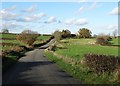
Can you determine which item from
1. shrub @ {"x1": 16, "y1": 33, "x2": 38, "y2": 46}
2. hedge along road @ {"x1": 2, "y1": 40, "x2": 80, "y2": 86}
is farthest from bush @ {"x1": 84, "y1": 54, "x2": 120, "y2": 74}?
shrub @ {"x1": 16, "y1": 33, "x2": 38, "y2": 46}

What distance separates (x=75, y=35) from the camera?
6786 inches

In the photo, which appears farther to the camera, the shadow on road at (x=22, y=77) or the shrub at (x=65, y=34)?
the shrub at (x=65, y=34)

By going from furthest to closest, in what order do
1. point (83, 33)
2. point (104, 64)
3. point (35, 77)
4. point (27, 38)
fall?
point (83, 33)
point (27, 38)
point (104, 64)
point (35, 77)

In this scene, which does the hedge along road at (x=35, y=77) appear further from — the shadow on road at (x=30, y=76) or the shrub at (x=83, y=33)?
the shrub at (x=83, y=33)

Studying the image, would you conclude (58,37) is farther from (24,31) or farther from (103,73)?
(103,73)

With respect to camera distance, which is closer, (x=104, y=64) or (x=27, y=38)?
(x=104, y=64)

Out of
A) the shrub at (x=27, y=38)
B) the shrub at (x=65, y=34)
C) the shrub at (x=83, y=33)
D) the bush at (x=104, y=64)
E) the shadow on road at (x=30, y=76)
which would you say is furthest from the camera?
the shrub at (x=65, y=34)

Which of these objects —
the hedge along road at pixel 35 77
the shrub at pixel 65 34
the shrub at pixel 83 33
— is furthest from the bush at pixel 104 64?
the shrub at pixel 83 33

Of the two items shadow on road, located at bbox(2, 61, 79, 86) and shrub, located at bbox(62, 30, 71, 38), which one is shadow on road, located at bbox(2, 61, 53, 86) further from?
shrub, located at bbox(62, 30, 71, 38)

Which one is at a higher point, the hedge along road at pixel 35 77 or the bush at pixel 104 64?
the bush at pixel 104 64

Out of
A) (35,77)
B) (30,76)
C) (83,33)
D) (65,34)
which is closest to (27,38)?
(65,34)

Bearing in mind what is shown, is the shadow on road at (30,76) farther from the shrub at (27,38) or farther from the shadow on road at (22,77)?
the shrub at (27,38)

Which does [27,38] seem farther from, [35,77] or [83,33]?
[35,77]

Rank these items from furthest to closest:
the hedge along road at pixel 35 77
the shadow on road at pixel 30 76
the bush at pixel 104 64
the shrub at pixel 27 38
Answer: the shrub at pixel 27 38 < the bush at pixel 104 64 < the shadow on road at pixel 30 76 < the hedge along road at pixel 35 77
